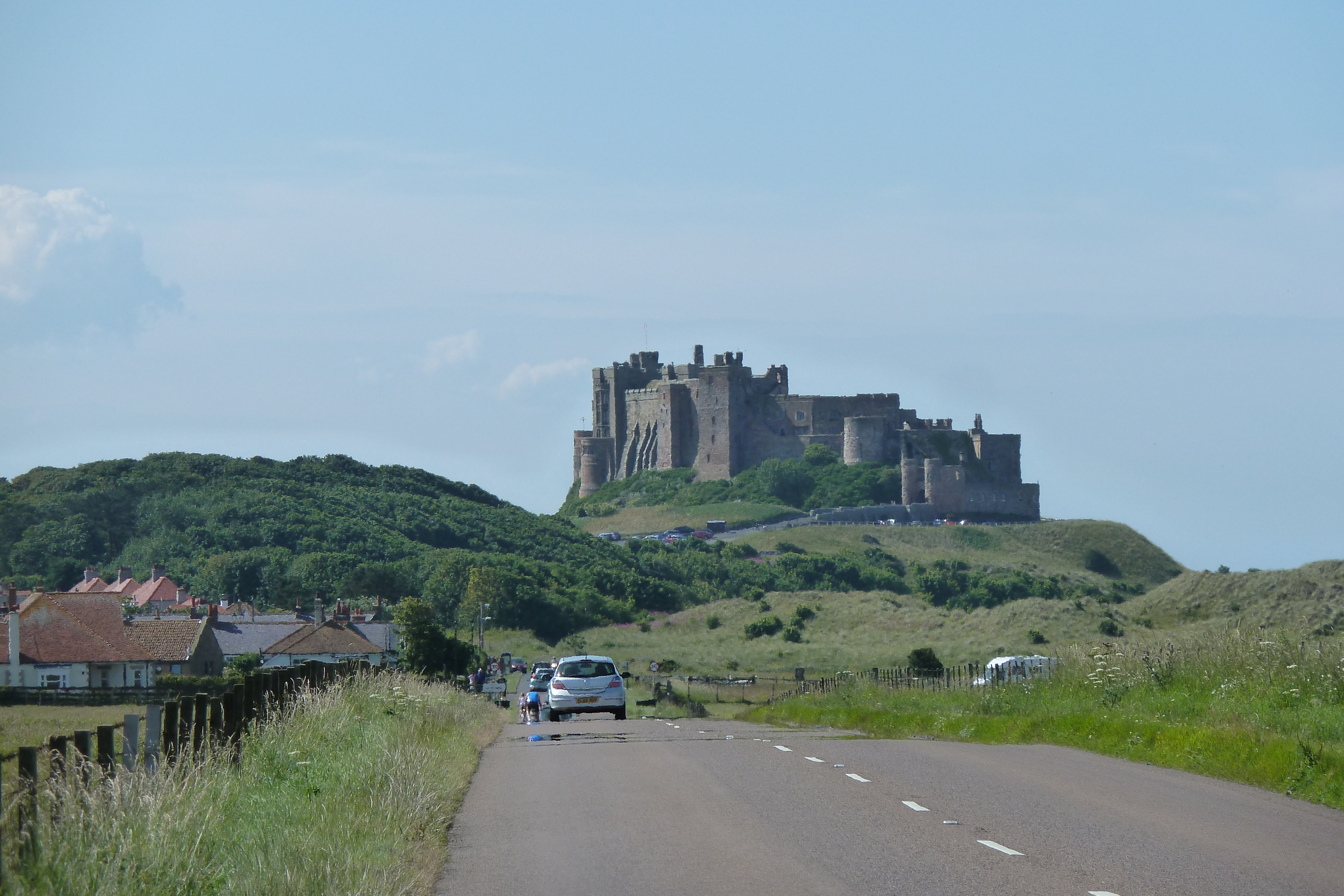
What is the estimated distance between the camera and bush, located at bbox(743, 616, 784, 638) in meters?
78.2

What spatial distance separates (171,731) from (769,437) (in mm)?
125110

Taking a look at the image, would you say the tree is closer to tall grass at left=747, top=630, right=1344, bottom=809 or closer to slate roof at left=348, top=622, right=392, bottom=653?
slate roof at left=348, top=622, right=392, bottom=653

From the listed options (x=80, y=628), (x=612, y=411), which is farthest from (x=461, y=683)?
(x=612, y=411)

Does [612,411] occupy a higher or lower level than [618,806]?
higher

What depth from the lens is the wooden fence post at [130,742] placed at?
878cm

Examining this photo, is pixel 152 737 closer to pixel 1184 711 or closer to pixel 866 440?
pixel 1184 711

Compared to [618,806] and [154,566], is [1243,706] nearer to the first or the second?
[618,806]

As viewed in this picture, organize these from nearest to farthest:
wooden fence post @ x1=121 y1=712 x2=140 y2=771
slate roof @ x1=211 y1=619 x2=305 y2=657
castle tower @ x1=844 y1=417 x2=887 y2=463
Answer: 1. wooden fence post @ x1=121 y1=712 x2=140 y2=771
2. slate roof @ x1=211 y1=619 x2=305 y2=657
3. castle tower @ x1=844 y1=417 x2=887 y2=463

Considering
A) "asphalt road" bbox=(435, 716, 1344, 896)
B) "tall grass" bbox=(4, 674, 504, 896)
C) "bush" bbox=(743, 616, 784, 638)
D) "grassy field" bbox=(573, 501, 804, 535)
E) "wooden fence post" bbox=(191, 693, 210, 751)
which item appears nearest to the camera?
"tall grass" bbox=(4, 674, 504, 896)

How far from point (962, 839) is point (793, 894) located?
221 centimetres

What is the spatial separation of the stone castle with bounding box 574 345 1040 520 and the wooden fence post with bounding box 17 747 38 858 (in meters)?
120

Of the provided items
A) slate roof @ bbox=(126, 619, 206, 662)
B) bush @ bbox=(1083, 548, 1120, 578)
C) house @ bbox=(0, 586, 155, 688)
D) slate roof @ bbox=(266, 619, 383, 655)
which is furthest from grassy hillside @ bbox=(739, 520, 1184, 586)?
house @ bbox=(0, 586, 155, 688)

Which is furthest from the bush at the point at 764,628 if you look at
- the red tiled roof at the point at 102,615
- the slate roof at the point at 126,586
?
the slate roof at the point at 126,586

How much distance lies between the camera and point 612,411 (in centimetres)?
14188
